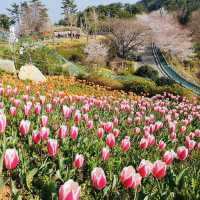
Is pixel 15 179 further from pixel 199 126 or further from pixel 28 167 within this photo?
pixel 199 126

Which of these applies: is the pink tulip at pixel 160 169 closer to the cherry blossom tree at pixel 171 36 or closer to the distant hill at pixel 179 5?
the cherry blossom tree at pixel 171 36

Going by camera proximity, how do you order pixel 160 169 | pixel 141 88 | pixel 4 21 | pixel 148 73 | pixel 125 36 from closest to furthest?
pixel 160 169 < pixel 141 88 < pixel 148 73 < pixel 125 36 < pixel 4 21

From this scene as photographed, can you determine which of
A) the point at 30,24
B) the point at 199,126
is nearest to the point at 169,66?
the point at 30,24

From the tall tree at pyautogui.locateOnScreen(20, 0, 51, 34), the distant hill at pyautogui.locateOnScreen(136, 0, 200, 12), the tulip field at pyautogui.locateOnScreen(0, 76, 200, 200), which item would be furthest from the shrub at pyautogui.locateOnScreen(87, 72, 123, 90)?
the distant hill at pyautogui.locateOnScreen(136, 0, 200, 12)

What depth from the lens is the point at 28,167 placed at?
4828 millimetres

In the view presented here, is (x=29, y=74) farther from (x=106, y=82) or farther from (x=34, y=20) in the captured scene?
(x=34, y=20)

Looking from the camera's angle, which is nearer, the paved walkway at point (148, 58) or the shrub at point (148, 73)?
the shrub at point (148, 73)

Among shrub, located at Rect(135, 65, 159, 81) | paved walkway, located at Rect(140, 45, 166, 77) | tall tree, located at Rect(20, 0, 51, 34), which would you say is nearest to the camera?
shrub, located at Rect(135, 65, 159, 81)

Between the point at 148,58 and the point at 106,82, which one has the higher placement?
the point at 106,82

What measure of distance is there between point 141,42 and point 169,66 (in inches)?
393

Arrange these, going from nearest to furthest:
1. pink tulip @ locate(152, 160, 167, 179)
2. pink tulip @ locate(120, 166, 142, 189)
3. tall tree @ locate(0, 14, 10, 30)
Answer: pink tulip @ locate(120, 166, 142, 189) < pink tulip @ locate(152, 160, 167, 179) < tall tree @ locate(0, 14, 10, 30)

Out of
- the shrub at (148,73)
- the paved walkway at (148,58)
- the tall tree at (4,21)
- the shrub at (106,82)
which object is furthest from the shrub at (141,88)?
the tall tree at (4,21)

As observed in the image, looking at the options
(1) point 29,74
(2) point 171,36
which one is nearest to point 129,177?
(1) point 29,74

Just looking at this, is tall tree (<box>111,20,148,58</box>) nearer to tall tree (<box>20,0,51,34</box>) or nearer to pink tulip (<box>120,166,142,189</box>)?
tall tree (<box>20,0,51,34</box>)
